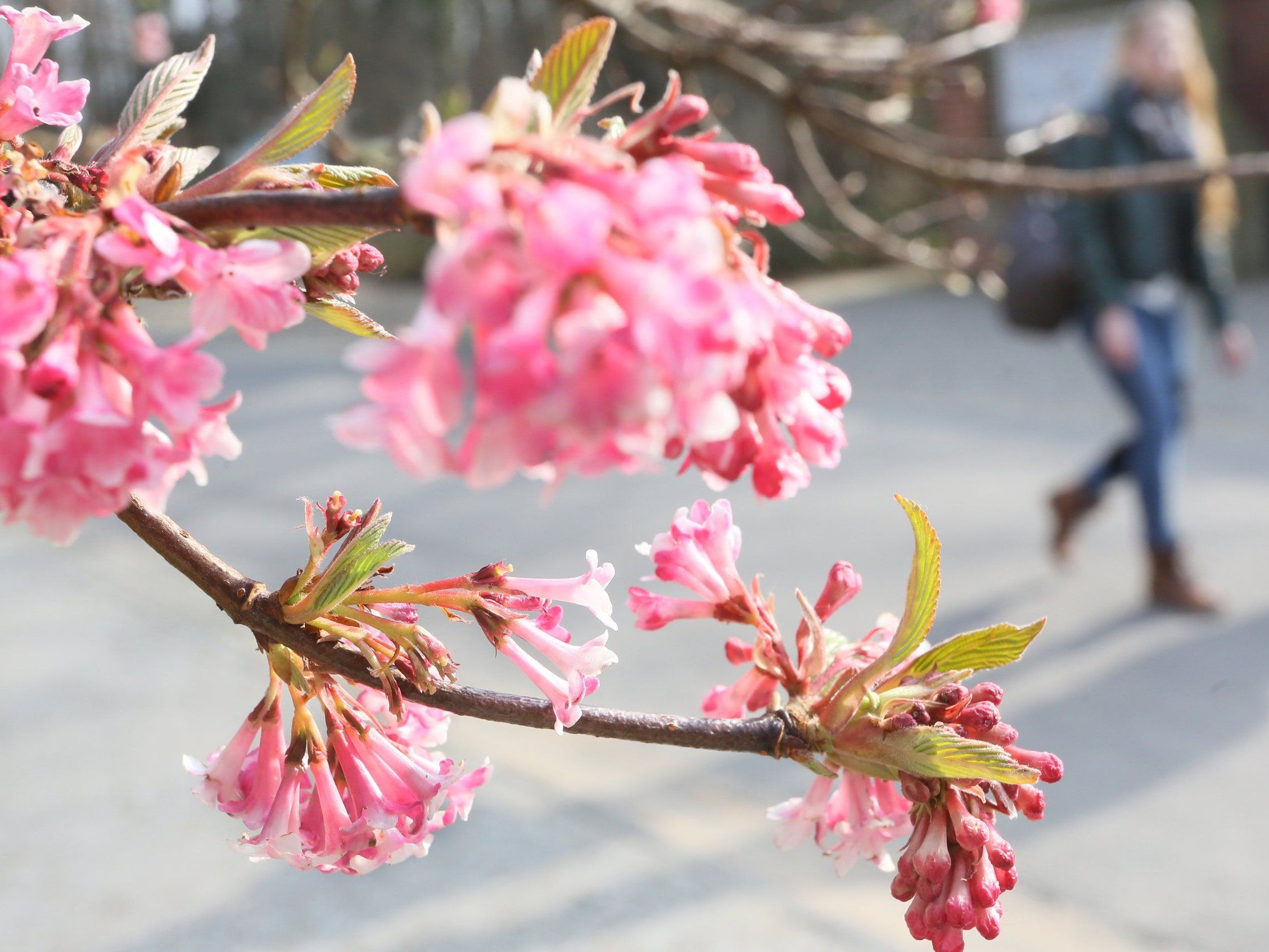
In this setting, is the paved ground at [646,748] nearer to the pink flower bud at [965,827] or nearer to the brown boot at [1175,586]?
the brown boot at [1175,586]

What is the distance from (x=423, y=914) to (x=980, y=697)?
8.84ft

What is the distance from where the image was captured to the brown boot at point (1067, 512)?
15.9 feet

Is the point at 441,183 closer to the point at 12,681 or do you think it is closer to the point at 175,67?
the point at 175,67

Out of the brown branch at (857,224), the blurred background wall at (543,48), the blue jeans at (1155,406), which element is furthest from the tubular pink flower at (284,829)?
the blue jeans at (1155,406)

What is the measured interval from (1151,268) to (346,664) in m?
4.29

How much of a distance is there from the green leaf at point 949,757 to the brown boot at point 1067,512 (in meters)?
4.39

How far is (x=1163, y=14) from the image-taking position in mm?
4582

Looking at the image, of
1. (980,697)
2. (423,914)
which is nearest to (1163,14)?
(423,914)

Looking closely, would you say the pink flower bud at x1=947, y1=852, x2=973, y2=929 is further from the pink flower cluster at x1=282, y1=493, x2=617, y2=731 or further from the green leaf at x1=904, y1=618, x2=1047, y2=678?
the pink flower cluster at x1=282, y1=493, x2=617, y2=731

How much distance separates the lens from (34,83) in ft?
1.98

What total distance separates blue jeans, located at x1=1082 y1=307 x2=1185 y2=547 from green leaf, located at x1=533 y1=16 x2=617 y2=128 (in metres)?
4.32

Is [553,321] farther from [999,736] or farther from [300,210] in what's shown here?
[999,736]

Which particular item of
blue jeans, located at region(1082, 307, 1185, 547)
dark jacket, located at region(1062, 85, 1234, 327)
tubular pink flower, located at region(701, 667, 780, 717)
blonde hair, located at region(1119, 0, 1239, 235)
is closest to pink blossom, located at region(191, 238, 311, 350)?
tubular pink flower, located at region(701, 667, 780, 717)

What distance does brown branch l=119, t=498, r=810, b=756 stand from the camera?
0.66 meters
